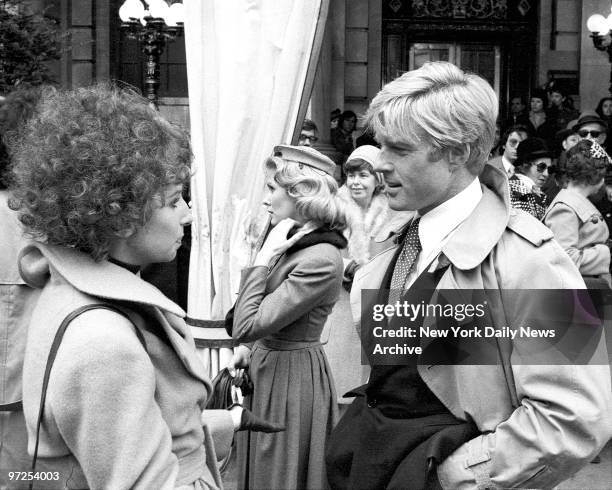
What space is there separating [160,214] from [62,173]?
0.78 feet

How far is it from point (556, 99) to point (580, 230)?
7445 mm

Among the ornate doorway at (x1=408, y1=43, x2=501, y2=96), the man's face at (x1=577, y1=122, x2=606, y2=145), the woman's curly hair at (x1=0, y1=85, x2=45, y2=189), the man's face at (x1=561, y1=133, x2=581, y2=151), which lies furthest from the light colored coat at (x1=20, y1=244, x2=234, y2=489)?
the ornate doorway at (x1=408, y1=43, x2=501, y2=96)

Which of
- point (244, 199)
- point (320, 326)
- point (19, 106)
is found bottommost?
point (320, 326)

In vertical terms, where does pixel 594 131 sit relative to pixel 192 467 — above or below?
above

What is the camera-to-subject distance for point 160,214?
2.06 meters

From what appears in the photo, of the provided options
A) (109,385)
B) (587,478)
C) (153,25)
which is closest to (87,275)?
(109,385)

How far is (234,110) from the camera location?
4.37m

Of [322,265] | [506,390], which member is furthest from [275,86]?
[506,390]

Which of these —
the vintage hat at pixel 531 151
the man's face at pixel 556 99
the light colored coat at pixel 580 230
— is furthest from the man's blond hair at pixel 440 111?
the man's face at pixel 556 99

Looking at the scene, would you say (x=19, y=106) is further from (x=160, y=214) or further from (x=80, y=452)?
(x=80, y=452)

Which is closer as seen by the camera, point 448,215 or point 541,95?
point 448,215

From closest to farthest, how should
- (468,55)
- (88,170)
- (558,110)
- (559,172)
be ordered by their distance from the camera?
(88,170) < (559,172) < (558,110) < (468,55)

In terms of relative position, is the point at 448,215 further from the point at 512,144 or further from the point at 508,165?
the point at 512,144

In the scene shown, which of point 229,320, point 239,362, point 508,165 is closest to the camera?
point 229,320
